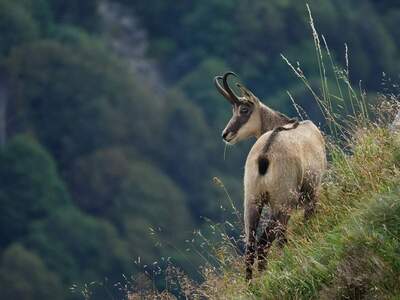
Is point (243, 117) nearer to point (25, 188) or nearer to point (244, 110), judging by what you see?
point (244, 110)

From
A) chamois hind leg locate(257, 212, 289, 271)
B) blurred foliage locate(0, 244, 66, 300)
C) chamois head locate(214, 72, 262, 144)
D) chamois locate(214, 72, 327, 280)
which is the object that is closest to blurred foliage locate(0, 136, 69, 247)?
blurred foliage locate(0, 244, 66, 300)

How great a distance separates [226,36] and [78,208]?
26916mm

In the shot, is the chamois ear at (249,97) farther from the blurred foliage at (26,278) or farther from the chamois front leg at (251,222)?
the blurred foliage at (26,278)

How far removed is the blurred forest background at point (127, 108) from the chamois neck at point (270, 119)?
4659 cm

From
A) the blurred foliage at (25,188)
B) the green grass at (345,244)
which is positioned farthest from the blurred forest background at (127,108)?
the green grass at (345,244)

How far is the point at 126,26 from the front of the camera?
111000 millimetres

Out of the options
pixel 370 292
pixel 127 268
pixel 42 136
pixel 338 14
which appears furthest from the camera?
pixel 338 14

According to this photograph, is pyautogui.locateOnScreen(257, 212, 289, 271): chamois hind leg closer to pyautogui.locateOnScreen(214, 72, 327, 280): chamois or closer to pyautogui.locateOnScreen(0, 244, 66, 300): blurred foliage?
pyautogui.locateOnScreen(214, 72, 327, 280): chamois

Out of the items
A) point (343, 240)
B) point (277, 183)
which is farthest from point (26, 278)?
point (343, 240)

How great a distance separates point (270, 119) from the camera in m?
13.1

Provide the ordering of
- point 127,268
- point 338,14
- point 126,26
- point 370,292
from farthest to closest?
1. point 126,26
2. point 338,14
3. point 127,268
4. point 370,292

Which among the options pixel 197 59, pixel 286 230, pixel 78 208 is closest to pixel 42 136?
pixel 78 208

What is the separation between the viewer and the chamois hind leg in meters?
10.3

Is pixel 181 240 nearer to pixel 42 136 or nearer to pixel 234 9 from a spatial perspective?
pixel 42 136
